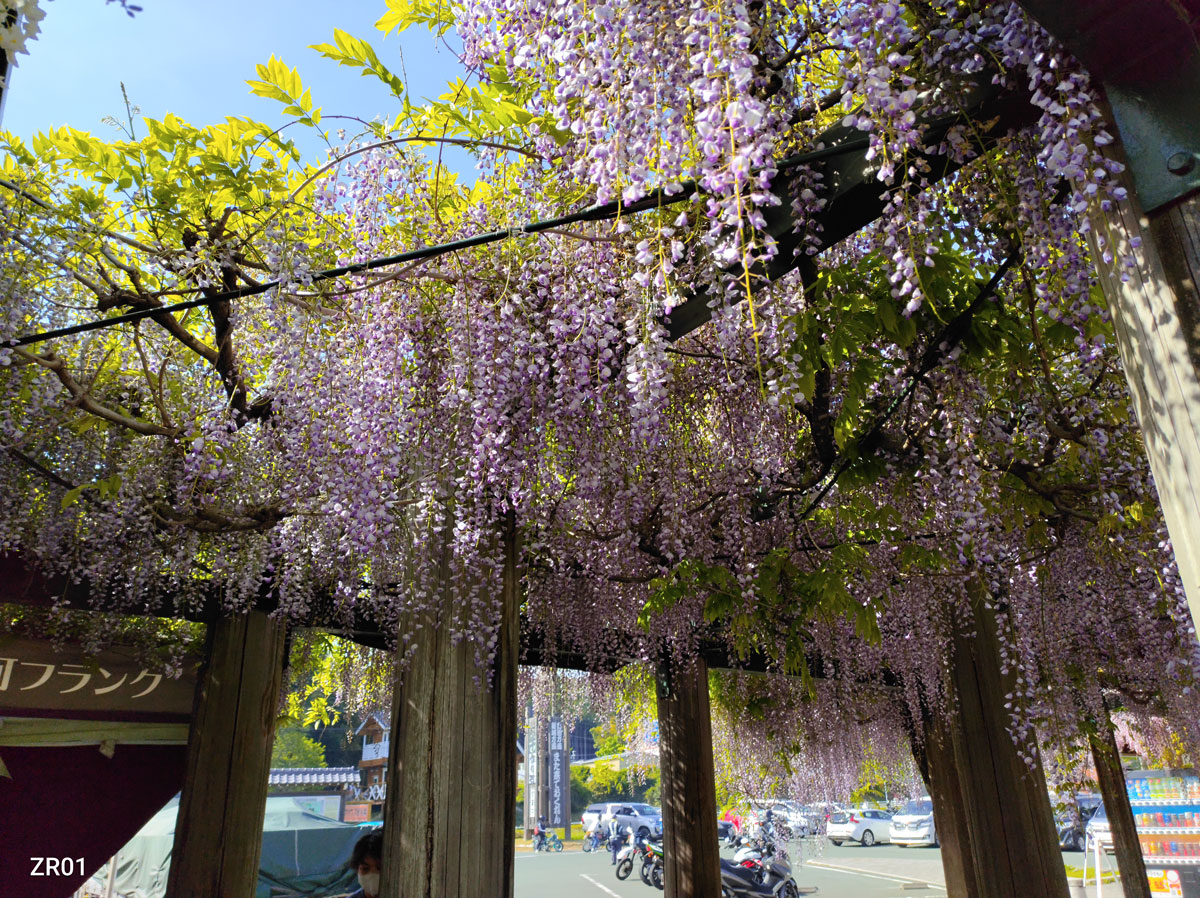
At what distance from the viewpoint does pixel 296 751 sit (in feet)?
115

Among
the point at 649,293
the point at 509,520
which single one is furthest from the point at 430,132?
the point at 509,520

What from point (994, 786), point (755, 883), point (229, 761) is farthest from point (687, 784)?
point (755, 883)

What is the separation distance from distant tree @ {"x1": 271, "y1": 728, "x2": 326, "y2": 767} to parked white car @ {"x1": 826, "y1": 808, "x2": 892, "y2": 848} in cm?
2194

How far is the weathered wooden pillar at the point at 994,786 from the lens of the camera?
4.16 m

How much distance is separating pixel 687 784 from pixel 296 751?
3399cm

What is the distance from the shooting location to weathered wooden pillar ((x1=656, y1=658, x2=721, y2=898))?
5.80m

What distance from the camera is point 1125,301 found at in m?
1.50

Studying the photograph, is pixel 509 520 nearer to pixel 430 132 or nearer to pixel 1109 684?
pixel 430 132

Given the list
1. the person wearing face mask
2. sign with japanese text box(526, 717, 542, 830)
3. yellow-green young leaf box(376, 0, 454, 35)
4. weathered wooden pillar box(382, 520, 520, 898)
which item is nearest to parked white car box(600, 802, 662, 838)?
sign with japanese text box(526, 717, 542, 830)

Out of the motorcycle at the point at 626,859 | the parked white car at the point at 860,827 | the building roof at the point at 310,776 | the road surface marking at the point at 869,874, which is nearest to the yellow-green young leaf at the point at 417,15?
the road surface marking at the point at 869,874

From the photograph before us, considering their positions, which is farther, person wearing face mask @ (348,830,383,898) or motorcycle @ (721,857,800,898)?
motorcycle @ (721,857,800,898)

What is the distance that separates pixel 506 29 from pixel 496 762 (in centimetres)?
240

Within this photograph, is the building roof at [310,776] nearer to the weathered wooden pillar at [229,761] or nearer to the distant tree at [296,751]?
the distant tree at [296,751]

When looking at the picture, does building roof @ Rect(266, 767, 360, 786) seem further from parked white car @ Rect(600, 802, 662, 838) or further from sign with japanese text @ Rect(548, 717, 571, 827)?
parked white car @ Rect(600, 802, 662, 838)
